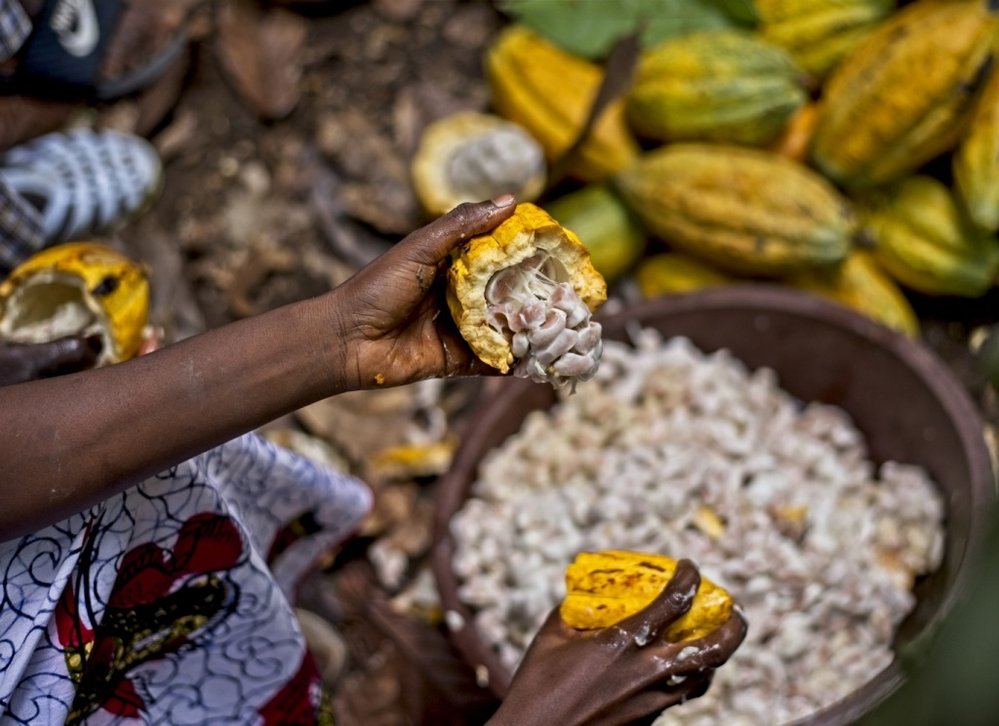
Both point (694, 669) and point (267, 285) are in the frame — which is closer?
point (694, 669)

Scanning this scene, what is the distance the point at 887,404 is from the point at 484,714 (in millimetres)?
945

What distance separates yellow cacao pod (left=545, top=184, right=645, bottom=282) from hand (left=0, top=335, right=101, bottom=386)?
118cm

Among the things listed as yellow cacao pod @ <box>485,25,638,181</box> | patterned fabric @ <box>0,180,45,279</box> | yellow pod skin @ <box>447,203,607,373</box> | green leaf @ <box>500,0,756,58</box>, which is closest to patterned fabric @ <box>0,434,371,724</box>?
yellow pod skin @ <box>447,203,607,373</box>

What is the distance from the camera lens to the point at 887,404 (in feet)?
6.15

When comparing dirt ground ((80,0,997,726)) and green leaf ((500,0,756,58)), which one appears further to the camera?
green leaf ((500,0,756,58))

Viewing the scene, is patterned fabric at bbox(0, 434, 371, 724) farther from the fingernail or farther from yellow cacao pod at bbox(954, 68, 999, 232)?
yellow cacao pod at bbox(954, 68, 999, 232)

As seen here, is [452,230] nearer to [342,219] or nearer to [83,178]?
[342,219]

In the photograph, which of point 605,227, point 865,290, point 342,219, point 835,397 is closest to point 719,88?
point 605,227

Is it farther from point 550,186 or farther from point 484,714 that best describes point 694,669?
point 550,186

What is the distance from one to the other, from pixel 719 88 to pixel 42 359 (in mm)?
1480

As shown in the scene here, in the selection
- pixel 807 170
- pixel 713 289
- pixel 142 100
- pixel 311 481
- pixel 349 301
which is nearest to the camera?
pixel 349 301

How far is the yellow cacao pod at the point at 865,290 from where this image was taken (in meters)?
2.11

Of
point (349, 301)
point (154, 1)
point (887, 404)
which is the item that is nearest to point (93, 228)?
point (154, 1)

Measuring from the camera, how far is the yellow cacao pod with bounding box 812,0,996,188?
76.0 inches
